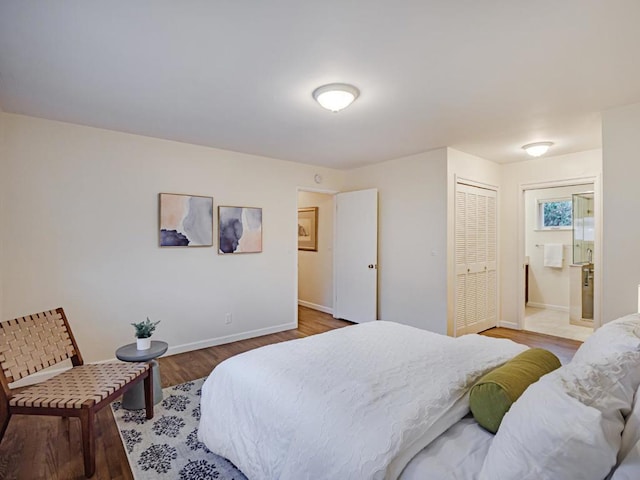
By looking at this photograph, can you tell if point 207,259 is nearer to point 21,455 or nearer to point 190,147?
point 190,147

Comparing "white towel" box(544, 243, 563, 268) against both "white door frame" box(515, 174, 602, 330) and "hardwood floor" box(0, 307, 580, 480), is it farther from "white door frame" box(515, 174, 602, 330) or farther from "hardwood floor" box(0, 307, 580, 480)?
"hardwood floor" box(0, 307, 580, 480)

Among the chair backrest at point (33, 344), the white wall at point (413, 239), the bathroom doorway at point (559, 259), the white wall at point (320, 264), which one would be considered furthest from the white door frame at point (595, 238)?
the chair backrest at point (33, 344)

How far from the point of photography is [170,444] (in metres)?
2.09

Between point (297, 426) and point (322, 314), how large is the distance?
4411 millimetres

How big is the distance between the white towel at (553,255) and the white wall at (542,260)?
0.08m

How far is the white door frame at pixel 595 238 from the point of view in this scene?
12.7 ft

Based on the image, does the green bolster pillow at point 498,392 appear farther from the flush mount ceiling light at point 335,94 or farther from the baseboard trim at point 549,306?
the baseboard trim at point 549,306

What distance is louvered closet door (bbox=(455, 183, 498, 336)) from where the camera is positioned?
4.21 m

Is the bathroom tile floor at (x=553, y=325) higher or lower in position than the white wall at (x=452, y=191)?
lower

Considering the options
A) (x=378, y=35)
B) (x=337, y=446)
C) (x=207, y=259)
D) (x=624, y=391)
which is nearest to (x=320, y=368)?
(x=337, y=446)

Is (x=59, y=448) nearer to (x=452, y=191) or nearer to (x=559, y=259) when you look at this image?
(x=452, y=191)

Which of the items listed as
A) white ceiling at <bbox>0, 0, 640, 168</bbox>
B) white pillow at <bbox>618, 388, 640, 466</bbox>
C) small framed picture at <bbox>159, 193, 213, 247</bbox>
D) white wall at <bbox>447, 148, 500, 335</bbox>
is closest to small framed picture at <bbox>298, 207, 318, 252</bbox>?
small framed picture at <bbox>159, 193, 213, 247</bbox>

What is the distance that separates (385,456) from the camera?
3.60 feet

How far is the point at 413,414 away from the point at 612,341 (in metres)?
0.88
